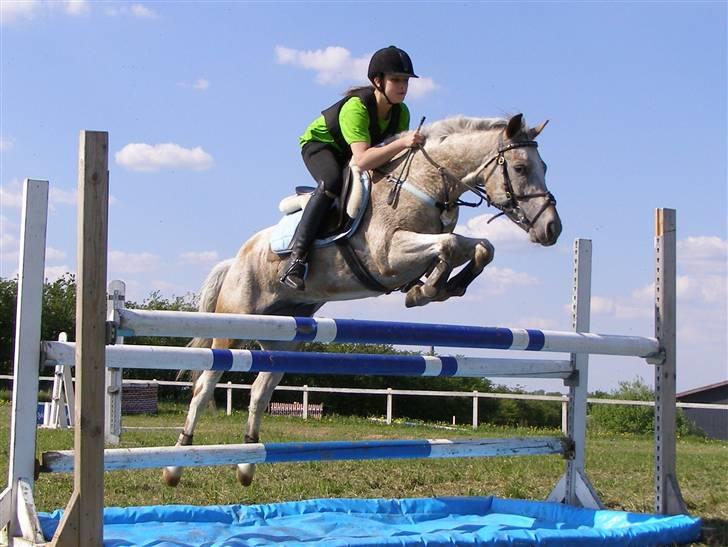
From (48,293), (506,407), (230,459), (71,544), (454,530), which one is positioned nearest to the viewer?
(71,544)

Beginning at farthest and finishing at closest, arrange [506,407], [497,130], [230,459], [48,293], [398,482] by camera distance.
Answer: [48,293] → [506,407] → [398,482] → [497,130] → [230,459]

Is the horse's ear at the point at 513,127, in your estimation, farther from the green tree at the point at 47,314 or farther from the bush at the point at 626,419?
the green tree at the point at 47,314

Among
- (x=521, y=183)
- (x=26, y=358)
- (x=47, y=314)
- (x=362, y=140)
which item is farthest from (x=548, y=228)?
(x=47, y=314)

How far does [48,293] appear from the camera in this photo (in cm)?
3278

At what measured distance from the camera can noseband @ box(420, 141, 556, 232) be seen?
4.73m

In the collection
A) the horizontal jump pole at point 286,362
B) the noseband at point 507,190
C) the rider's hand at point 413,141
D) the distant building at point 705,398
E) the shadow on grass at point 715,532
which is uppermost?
the rider's hand at point 413,141

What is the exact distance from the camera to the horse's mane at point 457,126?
514cm

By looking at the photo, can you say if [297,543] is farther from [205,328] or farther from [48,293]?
→ [48,293]

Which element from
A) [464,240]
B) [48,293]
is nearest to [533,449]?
[464,240]

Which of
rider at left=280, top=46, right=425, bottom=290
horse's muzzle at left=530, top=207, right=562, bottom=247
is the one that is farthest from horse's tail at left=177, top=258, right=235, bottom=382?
horse's muzzle at left=530, top=207, right=562, bottom=247

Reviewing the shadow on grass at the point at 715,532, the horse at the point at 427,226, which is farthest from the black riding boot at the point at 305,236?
the shadow on grass at the point at 715,532

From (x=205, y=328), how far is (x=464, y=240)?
1573mm

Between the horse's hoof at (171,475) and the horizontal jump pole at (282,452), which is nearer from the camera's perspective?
the horizontal jump pole at (282,452)

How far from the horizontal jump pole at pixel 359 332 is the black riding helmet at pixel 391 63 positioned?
158 cm
